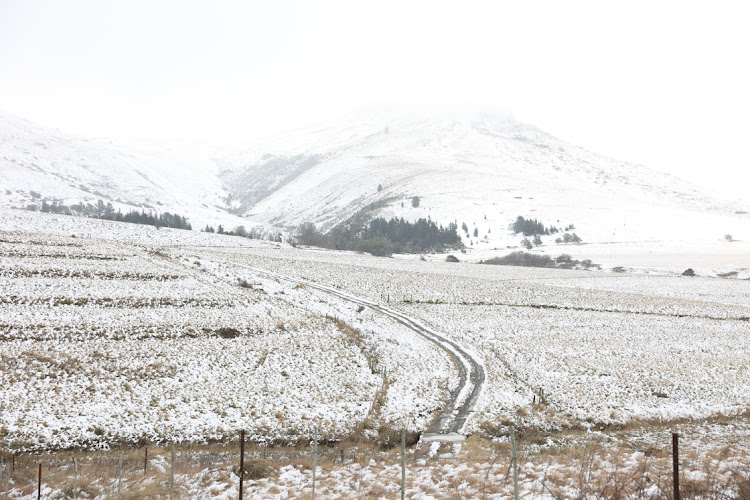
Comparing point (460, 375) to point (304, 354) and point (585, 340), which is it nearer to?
point (304, 354)

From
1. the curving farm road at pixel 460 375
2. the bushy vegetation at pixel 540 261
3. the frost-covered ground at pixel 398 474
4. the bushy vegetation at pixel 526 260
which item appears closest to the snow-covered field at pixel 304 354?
the curving farm road at pixel 460 375

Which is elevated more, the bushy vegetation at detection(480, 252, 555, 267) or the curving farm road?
the bushy vegetation at detection(480, 252, 555, 267)

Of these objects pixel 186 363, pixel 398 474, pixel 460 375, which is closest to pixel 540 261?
pixel 460 375

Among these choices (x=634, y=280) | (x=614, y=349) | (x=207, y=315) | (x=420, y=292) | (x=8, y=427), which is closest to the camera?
(x=8, y=427)

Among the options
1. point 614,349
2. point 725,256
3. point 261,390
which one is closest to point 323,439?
point 261,390

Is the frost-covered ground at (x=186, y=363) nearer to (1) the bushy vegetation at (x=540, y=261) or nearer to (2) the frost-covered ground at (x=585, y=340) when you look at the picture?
(2) the frost-covered ground at (x=585, y=340)

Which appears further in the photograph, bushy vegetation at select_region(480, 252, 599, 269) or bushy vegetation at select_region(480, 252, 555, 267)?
bushy vegetation at select_region(480, 252, 555, 267)

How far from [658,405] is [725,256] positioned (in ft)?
478

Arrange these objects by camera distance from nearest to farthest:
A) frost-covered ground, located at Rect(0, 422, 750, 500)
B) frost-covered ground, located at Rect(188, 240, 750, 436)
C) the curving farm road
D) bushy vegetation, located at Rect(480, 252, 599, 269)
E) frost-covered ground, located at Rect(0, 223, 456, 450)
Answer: frost-covered ground, located at Rect(0, 422, 750, 500) → frost-covered ground, located at Rect(0, 223, 456, 450) → the curving farm road → frost-covered ground, located at Rect(188, 240, 750, 436) → bushy vegetation, located at Rect(480, 252, 599, 269)

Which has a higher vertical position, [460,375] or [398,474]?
[398,474]

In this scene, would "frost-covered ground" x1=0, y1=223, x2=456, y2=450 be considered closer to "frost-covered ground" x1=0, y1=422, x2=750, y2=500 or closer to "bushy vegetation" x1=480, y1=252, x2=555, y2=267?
"frost-covered ground" x1=0, y1=422, x2=750, y2=500

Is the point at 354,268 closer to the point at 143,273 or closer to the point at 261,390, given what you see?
the point at 143,273

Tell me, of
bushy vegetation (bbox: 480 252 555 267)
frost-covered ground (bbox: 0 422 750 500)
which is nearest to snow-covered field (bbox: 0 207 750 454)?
frost-covered ground (bbox: 0 422 750 500)

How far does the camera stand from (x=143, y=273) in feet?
182
